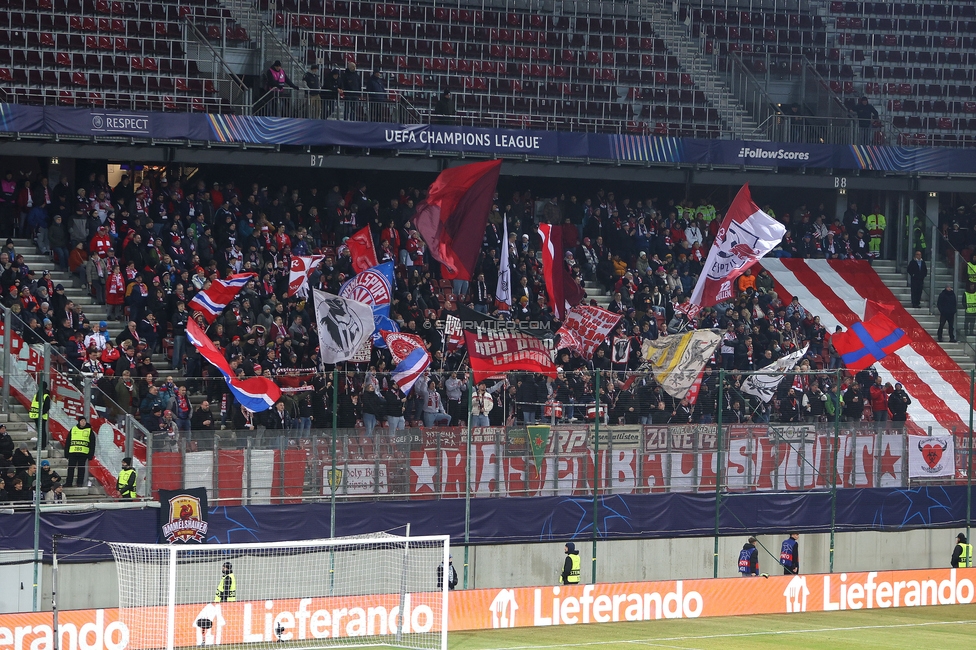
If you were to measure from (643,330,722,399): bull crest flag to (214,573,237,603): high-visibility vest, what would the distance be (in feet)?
28.6

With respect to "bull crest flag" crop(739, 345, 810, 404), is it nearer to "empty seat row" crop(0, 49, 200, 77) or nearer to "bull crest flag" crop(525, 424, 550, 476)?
"bull crest flag" crop(525, 424, 550, 476)

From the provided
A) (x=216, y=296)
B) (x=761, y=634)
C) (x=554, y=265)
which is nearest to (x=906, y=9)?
(x=554, y=265)

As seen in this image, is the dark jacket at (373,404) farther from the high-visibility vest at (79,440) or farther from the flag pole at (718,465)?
the flag pole at (718,465)

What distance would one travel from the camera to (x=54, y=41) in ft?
111

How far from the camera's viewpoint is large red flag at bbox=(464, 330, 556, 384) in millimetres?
26297

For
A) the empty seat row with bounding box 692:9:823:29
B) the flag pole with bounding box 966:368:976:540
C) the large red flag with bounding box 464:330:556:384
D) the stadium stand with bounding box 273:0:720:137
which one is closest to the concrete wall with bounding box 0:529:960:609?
the flag pole with bounding box 966:368:976:540

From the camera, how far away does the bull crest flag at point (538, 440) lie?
25.5 m

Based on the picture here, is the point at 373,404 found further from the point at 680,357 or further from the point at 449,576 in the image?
the point at 680,357

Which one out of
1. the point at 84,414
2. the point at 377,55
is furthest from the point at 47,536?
the point at 377,55

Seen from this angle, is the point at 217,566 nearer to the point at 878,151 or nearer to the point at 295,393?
the point at 295,393

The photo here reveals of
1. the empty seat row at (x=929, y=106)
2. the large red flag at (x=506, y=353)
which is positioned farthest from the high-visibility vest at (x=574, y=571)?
the empty seat row at (x=929, y=106)

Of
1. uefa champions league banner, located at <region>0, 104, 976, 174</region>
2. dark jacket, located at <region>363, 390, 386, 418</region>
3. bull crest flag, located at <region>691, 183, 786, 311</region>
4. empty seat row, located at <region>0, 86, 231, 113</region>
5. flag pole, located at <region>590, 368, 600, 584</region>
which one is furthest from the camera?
empty seat row, located at <region>0, 86, 231, 113</region>

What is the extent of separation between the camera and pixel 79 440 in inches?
907

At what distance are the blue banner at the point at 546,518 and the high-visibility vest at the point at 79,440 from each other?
1.00 meters
